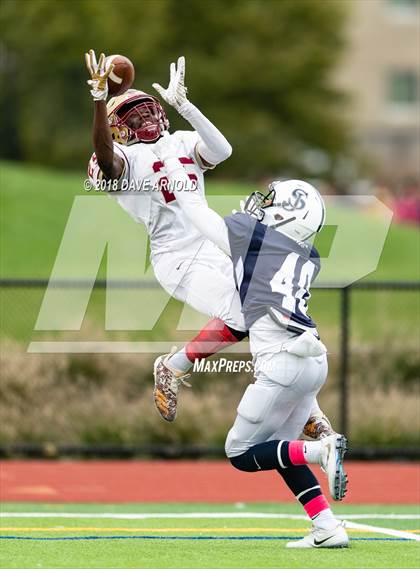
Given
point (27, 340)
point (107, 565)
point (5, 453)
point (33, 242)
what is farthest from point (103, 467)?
point (33, 242)

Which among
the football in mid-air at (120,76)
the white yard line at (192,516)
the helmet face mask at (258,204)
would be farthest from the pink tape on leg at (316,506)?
the football in mid-air at (120,76)

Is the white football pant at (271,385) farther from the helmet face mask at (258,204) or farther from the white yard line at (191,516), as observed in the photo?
the white yard line at (191,516)

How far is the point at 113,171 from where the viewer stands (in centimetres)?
776

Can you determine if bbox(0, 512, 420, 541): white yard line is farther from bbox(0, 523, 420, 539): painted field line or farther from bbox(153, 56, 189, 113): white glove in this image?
bbox(153, 56, 189, 113): white glove

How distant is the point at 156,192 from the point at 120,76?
68 cm

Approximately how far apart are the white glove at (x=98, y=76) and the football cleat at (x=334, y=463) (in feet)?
6.98

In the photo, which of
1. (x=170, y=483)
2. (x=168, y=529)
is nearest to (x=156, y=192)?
(x=168, y=529)

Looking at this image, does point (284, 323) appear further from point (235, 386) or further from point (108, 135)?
point (235, 386)

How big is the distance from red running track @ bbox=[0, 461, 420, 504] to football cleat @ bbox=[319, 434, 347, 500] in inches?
158

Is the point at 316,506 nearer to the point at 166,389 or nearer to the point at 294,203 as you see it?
the point at 166,389

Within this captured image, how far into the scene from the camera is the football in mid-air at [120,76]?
7.91 meters

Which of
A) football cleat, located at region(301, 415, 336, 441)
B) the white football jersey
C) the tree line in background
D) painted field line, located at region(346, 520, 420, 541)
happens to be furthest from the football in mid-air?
the tree line in background

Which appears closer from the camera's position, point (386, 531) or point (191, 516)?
point (386, 531)

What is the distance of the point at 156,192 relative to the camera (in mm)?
7938
